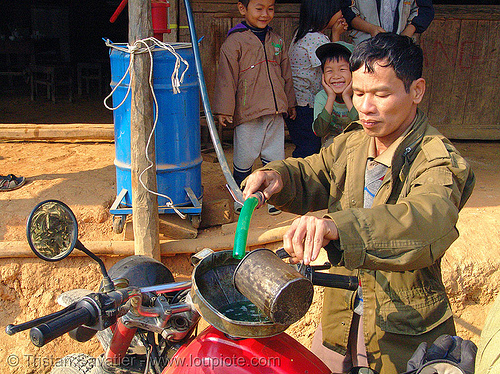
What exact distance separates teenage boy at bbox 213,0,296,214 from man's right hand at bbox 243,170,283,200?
7.33 feet

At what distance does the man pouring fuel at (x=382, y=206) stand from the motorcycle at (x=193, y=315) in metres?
0.23

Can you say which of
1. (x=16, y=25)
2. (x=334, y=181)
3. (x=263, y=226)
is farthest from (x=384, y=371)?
(x=16, y=25)

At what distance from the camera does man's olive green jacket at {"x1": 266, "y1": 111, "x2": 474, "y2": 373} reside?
1.27 m

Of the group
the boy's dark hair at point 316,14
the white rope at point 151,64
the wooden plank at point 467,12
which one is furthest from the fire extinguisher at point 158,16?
the wooden plank at point 467,12

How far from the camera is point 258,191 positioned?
170 cm

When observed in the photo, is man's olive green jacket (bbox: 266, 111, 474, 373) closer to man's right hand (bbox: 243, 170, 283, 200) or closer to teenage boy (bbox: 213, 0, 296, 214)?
man's right hand (bbox: 243, 170, 283, 200)

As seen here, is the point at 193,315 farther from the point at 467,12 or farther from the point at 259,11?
the point at 467,12

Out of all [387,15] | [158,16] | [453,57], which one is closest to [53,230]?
[158,16]

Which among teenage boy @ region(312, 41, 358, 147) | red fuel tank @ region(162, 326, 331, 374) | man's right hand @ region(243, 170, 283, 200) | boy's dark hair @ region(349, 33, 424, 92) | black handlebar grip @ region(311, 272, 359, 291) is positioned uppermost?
boy's dark hair @ region(349, 33, 424, 92)

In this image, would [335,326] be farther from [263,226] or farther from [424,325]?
[263,226]

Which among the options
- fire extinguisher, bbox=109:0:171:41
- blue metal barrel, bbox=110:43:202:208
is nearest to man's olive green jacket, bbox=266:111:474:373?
blue metal barrel, bbox=110:43:202:208

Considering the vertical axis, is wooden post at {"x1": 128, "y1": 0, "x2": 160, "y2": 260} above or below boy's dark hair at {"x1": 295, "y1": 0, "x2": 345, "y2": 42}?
below

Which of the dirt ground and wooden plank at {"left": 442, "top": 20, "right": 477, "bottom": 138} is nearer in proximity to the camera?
the dirt ground

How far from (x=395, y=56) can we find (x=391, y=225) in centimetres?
65
